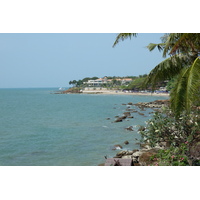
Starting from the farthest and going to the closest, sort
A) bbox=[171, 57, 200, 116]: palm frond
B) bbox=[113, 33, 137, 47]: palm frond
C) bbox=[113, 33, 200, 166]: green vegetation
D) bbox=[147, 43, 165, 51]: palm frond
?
bbox=[147, 43, 165, 51]: palm frond < bbox=[113, 33, 137, 47]: palm frond < bbox=[113, 33, 200, 166]: green vegetation < bbox=[171, 57, 200, 116]: palm frond

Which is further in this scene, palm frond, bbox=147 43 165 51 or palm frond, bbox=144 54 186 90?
palm frond, bbox=147 43 165 51

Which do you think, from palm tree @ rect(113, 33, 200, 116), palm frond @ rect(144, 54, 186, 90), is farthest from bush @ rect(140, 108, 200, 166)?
palm tree @ rect(113, 33, 200, 116)

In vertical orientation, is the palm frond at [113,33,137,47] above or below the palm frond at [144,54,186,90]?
above

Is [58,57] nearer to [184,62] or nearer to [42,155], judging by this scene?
[42,155]

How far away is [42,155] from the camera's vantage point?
31.1ft

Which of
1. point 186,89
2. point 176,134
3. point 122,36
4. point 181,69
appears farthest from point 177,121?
point 122,36

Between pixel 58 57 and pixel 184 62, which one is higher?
pixel 58 57

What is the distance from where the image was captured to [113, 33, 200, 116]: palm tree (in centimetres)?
402

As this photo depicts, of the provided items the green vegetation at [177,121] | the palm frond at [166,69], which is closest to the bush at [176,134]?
the green vegetation at [177,121]

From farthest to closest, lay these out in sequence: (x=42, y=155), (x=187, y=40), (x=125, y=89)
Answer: (x=125, y=89)
(x=42, y=155)
(x=187, y=40)

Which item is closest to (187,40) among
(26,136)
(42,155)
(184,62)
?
(184,62)

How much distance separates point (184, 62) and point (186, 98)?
208cm

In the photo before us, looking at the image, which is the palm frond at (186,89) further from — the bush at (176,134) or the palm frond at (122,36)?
the palm frond at (122,36)

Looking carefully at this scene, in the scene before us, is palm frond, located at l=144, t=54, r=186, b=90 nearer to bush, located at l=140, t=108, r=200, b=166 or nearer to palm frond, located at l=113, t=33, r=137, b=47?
bush, located at l=140, t=108, r=200, b=166
